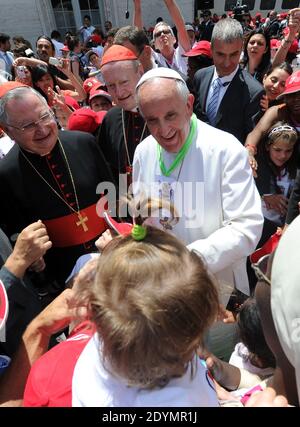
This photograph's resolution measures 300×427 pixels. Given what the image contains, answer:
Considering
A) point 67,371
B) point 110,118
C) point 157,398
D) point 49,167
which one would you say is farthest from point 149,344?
point 110,118

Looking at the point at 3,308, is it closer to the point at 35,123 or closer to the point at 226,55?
the point at 35,123

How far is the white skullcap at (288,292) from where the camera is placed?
2.40ft

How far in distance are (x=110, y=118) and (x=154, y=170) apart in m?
1.01

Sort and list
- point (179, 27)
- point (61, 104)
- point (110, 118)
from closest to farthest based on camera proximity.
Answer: point (110, 118), point (61, 104), point (179, 27)

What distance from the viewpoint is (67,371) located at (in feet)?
3.33

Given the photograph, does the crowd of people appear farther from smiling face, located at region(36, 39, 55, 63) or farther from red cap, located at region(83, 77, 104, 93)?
Result: smiling face, located at region(36, 39, 55, 63)

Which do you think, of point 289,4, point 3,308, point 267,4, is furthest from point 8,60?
point 289,4

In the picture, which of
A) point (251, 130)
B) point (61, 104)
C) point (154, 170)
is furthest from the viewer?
point (61, 104)

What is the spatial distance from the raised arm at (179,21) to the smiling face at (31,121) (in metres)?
2.70

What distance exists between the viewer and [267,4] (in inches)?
738

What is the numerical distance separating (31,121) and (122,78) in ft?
2.61

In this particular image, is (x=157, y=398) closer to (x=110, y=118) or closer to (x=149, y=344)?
(x=149, y=344)

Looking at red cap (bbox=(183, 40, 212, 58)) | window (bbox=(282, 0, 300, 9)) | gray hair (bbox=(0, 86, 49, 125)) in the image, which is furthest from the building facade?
gray hair (bbox=(0, 86, 49, 125))

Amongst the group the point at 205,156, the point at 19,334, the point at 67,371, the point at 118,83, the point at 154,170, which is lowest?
the point at 19,334
